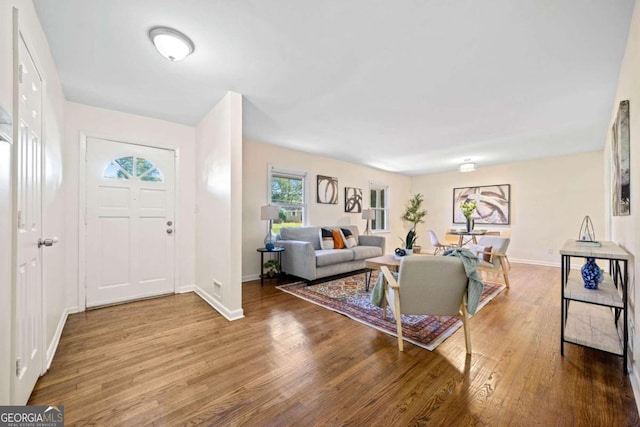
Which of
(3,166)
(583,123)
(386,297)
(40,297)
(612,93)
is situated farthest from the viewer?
(583,123)

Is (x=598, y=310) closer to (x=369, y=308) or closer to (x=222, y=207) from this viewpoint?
(x=369, y=308)

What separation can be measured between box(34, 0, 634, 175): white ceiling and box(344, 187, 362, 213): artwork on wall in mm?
2461

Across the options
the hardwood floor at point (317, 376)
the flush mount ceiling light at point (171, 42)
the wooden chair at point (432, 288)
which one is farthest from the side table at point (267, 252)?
the flush mount ceiling light at point (171, 42)

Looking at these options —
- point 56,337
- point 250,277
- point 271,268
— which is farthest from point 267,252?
point 56,337

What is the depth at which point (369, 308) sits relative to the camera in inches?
115

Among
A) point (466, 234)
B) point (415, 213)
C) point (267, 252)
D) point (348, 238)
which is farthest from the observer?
point (415, 213)

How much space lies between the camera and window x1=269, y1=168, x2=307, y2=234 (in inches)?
190

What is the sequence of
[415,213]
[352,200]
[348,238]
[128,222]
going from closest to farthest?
[128,222]
[348,238]
[352,200]
[415,213]

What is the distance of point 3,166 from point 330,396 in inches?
78.5

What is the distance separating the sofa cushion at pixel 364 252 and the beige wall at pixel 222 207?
2355mm

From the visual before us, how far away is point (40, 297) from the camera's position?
5.66ft

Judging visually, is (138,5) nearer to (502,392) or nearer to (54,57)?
(54,57)

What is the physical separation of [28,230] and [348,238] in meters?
4.19

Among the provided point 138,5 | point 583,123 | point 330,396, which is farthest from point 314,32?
point 583,123
